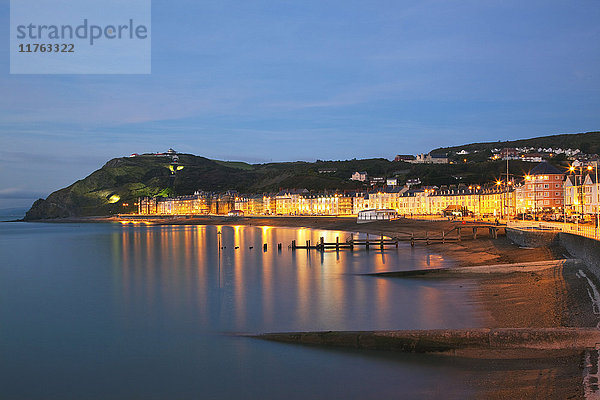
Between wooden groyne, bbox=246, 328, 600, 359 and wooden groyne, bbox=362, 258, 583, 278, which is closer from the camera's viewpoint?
wooden groyne, bbox=246, 328, 600, 359

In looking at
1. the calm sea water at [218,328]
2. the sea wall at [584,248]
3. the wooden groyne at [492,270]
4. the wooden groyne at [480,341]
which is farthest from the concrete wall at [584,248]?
the wooden groyne at [480,341]

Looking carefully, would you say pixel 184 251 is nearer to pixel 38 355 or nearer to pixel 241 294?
pixel 241 294

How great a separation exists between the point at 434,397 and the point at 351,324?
7591 millimetres

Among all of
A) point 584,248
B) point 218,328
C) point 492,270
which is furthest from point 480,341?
point 492,270

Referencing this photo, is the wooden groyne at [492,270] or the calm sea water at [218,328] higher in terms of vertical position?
the wooden groyne at [492,270]

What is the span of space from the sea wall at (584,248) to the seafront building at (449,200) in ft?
16.5

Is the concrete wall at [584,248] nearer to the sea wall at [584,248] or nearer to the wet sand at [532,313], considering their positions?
Answer: the sea wall at [584,248]

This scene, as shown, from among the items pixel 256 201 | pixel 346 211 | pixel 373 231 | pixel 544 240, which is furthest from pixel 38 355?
pixel 256 201

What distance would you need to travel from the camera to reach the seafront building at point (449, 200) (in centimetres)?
6894

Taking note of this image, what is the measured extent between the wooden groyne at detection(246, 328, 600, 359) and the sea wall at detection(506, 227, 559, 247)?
20000 millimetres

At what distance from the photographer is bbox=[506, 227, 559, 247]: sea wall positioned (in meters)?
31.4

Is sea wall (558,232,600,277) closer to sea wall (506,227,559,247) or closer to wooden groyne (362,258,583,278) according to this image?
wooden groyne (362,258,583,278)

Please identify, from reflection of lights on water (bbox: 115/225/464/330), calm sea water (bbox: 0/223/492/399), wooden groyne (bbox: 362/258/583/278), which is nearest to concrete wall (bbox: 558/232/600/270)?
wooden groyne (bbox: 362/258/583/278)

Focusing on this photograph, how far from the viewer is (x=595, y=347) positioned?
12086 millimetres
